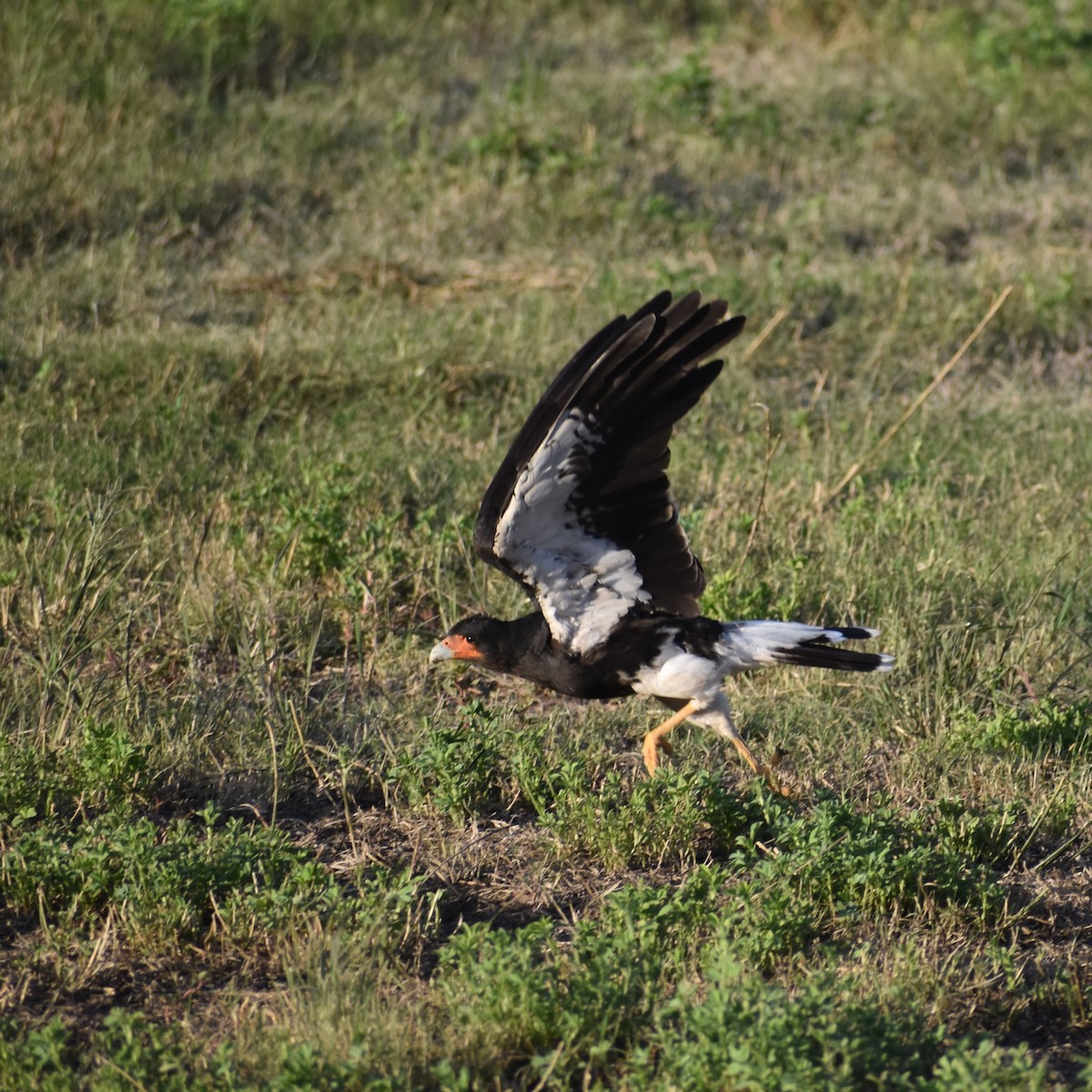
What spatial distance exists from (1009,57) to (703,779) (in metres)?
8.53

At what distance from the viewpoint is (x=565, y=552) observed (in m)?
4.57

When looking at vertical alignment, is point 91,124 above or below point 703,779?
above

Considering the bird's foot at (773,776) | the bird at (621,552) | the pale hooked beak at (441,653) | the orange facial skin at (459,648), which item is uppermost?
the bird at (621,552)

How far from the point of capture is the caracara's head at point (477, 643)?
4836 millimetres

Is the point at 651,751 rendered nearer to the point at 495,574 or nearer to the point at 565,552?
the point at 565,552

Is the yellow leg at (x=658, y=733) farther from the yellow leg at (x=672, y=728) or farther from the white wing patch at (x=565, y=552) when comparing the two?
the white wing patch at (x=565, y=552)

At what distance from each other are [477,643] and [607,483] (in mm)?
828

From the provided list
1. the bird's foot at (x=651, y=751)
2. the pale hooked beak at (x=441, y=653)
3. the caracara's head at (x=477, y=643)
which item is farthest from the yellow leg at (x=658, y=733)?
the pale hooked beak at (x=441, y=653)

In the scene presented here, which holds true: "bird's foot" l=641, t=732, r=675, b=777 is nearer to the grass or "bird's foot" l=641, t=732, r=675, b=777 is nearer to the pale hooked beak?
the grass

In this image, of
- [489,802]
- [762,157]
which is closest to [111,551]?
[489,802]

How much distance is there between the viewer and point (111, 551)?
5.66 metres

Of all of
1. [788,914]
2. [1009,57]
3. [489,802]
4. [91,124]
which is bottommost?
[489,802]

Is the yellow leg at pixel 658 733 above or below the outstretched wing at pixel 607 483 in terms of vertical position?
below

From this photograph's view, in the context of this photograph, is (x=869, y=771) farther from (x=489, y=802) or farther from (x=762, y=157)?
(x=762, y=157)
